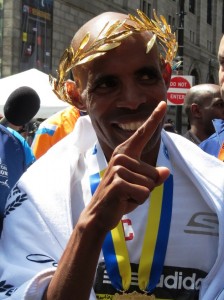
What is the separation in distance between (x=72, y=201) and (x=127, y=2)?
90.9 feet

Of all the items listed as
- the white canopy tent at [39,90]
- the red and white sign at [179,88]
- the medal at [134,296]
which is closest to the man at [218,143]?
the medal at [134,296]

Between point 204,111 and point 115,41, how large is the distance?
407 centimetres

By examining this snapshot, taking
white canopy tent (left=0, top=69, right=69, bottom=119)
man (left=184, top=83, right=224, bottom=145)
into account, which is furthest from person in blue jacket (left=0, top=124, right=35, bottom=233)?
white canopy tent (left=0, top=69, right=69, bottom=119)

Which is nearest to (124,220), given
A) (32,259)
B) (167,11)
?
(32,259)

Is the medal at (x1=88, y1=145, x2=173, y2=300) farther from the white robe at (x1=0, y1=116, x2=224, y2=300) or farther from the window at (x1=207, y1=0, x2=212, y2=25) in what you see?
the window at (x1=207, y1=0, x2=212, y2=25)

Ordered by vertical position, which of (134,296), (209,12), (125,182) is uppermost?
(209,12)

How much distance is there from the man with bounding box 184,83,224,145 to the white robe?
378 centimetres

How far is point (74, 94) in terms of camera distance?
2471 mm

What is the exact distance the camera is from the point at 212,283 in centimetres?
202

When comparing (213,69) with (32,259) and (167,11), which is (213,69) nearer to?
(167,11)

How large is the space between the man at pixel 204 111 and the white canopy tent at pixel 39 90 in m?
5.20

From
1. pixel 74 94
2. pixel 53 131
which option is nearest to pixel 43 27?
pixel 53 131

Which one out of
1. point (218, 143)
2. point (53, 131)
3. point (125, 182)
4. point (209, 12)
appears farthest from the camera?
point (209, 12)

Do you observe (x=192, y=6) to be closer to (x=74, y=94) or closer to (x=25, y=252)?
(x=74, y=94)
